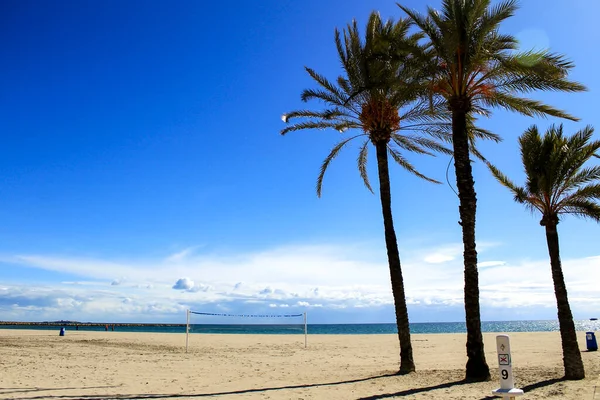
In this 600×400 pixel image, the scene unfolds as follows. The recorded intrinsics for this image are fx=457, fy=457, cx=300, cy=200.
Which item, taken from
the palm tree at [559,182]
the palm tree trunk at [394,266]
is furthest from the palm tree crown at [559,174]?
the palm tree trunk at [394,266]

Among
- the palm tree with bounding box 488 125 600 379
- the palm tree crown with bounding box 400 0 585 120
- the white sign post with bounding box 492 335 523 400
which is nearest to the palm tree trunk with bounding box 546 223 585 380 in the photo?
the palm tree with bounding box 488 125 600 379

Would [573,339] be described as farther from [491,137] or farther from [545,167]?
[491,137]

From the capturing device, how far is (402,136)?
17.1 meters

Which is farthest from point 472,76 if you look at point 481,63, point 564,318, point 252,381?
point 252,381

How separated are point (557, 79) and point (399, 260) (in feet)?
22.4

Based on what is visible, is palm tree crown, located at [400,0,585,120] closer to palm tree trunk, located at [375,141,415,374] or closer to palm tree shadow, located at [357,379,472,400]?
palm tree trunk, located at [375,141,415,374]

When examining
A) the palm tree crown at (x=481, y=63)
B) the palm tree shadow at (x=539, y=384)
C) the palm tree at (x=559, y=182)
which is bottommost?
→ the palm tree shadow at (x=539, y=384)

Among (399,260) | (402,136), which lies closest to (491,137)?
(402,136)

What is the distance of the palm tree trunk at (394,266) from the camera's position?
14.1 meters

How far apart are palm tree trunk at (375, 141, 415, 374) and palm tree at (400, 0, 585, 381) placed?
2323mm

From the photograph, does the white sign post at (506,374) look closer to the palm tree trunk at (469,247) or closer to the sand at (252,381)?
the sand at (252,381)

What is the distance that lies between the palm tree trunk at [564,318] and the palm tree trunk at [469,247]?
84.0 inches

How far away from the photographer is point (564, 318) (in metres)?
12.6

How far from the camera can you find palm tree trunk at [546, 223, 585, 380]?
1195 cm
